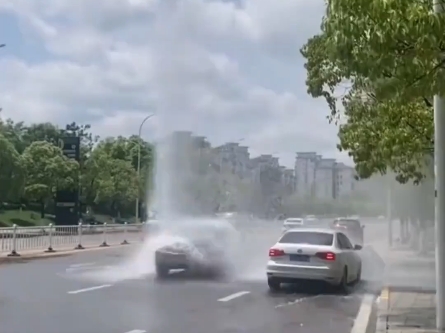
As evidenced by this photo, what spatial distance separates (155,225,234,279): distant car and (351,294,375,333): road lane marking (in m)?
4.49

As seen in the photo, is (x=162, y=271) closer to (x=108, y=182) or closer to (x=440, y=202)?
(x=440, y=202)

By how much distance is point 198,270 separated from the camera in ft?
66.4

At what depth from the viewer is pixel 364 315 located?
554 inches

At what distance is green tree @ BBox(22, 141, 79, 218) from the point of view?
62.8 metres

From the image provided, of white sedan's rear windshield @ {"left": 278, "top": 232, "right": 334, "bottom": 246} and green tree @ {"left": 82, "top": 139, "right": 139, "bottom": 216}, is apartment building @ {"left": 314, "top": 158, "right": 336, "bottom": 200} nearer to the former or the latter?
green tree @ {"left": 82, "top": 139, "right": 139, "bottom": 216}

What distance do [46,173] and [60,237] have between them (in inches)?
1222

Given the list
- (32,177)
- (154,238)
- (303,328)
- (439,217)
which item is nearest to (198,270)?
(154,238)

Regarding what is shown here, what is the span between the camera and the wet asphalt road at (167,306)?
12.3 metres

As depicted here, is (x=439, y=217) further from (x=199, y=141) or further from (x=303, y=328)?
(x=199, y=141)

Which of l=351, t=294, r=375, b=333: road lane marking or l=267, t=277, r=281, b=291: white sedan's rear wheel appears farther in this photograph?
l=267, t=277, r=281, b=291: white sedan's rear wheel

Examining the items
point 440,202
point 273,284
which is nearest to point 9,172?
point 273,284

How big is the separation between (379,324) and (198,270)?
28.2 feet

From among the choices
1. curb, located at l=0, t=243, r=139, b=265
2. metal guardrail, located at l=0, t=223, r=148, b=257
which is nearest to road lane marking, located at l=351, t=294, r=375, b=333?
metal guardrail, located at l=0, t=223, r=148, b=257

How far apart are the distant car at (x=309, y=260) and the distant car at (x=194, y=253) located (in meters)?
2.63
